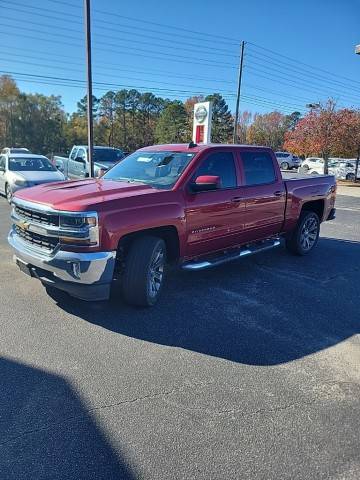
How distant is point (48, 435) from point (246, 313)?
2676 mm

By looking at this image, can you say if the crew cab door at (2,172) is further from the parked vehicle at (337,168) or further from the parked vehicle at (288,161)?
the parked vehicle at (288,161)

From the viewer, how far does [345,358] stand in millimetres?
3746

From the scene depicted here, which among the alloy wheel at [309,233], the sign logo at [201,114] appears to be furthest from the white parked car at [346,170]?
the alloy wheel at [309,233]

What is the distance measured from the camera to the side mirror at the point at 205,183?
15.5ft

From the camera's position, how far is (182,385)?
318 cm

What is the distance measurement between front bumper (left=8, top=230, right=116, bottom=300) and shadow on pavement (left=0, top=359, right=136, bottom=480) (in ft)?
3.25

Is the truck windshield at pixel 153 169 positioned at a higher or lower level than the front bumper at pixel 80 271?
higher

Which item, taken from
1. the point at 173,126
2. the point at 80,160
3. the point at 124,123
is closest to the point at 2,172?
the point at 80,160

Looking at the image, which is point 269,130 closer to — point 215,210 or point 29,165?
point 29,165

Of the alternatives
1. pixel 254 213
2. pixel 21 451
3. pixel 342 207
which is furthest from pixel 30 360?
→ pixel 342 207

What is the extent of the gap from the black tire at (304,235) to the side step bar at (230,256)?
635 mm

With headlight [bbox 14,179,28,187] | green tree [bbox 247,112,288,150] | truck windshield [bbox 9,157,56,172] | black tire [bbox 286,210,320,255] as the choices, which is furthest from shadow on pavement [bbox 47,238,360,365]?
green tree [bbox 247,112,288,150]

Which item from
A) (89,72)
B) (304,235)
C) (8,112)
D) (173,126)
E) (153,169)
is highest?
(8,112)

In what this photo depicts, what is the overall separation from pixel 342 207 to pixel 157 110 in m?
71.3
